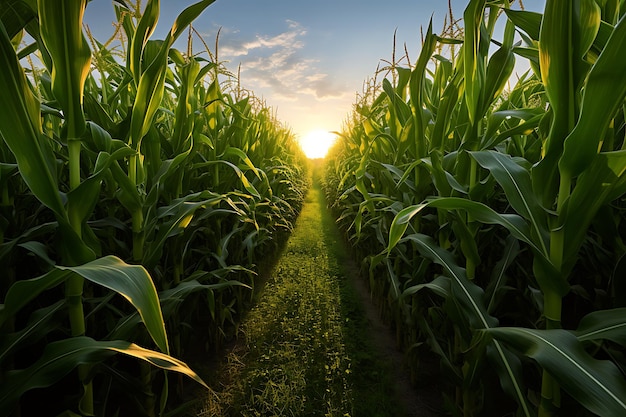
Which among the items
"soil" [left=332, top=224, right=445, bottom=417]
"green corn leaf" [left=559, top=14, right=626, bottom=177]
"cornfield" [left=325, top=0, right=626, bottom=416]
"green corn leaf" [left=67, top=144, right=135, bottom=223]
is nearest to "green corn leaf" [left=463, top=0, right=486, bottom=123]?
"cornfield" [left=325, top=0, right=626, bottom=416]

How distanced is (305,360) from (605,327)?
4.44 ft

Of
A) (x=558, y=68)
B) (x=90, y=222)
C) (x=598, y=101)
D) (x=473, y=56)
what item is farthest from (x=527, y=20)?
(x=90, y=222)

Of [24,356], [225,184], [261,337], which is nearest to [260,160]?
[225,184]

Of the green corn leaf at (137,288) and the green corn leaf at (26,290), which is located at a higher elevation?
the green corn leaf at (137,288)

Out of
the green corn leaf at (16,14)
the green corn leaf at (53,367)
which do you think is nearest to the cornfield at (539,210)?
the green corn leaf at (53,367)

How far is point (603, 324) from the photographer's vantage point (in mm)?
614

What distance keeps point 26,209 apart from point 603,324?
175 centimetres

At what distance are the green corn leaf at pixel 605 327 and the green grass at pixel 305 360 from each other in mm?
968

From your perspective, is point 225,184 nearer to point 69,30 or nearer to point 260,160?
point 260,160

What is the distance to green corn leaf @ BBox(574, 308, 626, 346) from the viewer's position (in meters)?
0.58

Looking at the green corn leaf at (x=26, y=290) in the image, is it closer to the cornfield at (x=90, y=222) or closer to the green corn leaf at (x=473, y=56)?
the cornfield at (x=90, y=222)

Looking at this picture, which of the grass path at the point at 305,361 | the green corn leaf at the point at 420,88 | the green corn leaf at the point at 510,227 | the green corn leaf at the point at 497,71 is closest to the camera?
the green corn leaf at the point at 510,227

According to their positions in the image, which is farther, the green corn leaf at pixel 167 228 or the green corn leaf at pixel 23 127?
the green corn leaf at pixel 167 228

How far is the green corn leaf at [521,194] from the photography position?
726mm
